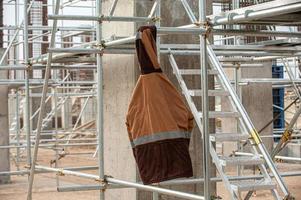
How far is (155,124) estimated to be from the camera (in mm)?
6227

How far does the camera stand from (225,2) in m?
17.9

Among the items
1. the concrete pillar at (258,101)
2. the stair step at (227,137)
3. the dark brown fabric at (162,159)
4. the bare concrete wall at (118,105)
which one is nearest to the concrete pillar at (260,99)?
the concrete pillar at (258,101)

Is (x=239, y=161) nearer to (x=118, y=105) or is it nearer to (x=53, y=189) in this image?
(x=118, y=105)

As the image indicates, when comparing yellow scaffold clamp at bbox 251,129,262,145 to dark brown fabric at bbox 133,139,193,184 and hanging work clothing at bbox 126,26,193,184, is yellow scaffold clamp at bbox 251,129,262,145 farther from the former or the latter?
dark brown fabric at bbox 133,139,193,184

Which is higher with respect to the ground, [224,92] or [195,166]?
[224,92]

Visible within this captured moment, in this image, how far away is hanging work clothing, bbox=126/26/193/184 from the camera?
20.5 ft

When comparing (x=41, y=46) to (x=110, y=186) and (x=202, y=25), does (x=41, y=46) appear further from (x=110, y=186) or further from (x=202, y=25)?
(x=202, y=25)

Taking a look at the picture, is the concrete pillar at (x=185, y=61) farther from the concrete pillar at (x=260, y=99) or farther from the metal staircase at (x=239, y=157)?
the concrete pillar at (x=260, y=99)

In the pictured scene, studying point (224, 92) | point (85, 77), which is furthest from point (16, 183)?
point (85, 77)

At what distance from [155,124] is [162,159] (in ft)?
1.02

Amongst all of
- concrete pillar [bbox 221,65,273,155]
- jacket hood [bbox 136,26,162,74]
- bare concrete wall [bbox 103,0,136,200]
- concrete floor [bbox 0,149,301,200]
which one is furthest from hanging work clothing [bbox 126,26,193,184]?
concrete pillar [bbox 221,65,273,155]

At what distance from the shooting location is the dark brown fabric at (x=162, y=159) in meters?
6.20

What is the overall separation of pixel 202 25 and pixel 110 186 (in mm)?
2666

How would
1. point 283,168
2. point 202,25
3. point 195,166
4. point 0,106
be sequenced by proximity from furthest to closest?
point 283,168 → point 0,106 → point 195,166 → point 202,25
